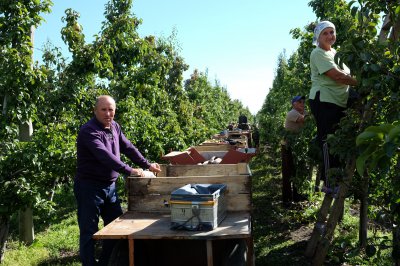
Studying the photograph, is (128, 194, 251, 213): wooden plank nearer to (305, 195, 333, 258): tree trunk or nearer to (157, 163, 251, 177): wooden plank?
(157, 163, 251, 177): wooden plank

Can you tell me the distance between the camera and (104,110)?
14.9ft

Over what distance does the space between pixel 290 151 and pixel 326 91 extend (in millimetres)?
3188

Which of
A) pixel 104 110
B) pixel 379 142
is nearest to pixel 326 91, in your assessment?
pixel 104 110

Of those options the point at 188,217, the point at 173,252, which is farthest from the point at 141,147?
the point at 188,217

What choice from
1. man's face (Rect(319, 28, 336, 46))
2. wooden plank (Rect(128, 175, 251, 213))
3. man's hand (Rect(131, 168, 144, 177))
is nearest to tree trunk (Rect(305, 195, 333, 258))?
wooden plank (Rect(128, 175, 251, 213))

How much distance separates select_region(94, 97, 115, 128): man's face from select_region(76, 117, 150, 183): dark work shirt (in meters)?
0.06

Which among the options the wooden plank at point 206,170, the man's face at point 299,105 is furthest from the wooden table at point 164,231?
the man's face at point 299,105

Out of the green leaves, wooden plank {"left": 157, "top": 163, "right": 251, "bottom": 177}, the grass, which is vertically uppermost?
the green leaves

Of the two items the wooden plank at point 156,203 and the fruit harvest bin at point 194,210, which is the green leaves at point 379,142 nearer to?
the fruit harvest bin at point 194,210

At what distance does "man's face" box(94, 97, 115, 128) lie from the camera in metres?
4.54

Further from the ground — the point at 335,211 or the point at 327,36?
the point at 327,36

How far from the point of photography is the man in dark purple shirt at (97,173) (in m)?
4.32

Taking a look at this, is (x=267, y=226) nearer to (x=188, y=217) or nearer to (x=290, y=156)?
(x=290, y=156)

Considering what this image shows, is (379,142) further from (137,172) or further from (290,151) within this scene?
(290,151)
